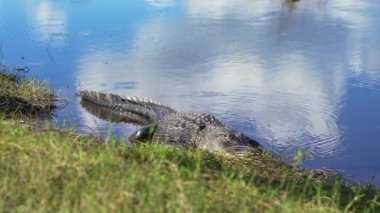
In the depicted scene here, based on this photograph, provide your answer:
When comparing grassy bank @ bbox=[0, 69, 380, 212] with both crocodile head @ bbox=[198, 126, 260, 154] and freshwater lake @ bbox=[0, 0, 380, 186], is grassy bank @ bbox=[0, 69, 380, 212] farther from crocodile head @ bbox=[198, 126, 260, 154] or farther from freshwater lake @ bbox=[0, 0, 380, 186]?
crocodile head @ bbox=[198, 126, 260, 154]

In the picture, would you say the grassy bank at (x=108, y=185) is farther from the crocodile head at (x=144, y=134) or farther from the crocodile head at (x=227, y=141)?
the crocodile head at (x=144, y=134)

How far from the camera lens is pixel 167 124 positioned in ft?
26.3

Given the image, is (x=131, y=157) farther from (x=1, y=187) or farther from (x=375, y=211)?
(x=375, y=211)

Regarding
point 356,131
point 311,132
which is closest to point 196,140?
point 311,132

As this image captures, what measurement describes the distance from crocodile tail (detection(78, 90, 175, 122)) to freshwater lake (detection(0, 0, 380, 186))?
0.23 m

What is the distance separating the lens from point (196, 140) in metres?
7.84

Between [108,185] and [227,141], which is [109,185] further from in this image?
[227,141]

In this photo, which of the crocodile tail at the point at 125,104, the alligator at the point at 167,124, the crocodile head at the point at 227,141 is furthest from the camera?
the crocodile tail at the point at 125,104

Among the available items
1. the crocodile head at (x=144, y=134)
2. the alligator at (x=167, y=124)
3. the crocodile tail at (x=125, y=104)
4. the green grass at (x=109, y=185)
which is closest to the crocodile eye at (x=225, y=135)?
the alligator at (x=167, y=124)

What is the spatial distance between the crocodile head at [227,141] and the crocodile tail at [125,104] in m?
1.26

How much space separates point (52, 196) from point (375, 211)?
83.2 inches

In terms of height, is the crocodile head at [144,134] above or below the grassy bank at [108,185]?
below

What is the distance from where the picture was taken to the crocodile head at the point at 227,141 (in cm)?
693

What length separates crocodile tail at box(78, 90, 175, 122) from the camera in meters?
8.76
